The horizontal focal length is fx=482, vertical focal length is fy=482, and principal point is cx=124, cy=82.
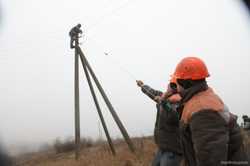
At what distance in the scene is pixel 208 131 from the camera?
3160 mm

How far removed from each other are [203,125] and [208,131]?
6cm

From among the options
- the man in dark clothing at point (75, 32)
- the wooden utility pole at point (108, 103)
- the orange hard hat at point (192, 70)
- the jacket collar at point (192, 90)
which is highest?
Answer: the man in dark clothing at point (75, 32)

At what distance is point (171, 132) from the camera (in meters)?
6.18

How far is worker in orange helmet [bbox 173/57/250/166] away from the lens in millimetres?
3166

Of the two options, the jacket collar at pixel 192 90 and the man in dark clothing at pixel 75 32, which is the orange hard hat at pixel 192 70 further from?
the man in dark clothing at pixel 75 32

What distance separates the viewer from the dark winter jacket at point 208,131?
10.4 feet

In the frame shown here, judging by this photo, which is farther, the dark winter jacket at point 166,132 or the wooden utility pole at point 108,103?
the wooden utility pole at point 108,103

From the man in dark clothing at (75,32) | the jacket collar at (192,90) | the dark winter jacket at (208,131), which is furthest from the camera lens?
the man in dark clothing at (75,32)

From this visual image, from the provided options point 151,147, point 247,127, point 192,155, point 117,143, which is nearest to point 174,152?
point 192,155

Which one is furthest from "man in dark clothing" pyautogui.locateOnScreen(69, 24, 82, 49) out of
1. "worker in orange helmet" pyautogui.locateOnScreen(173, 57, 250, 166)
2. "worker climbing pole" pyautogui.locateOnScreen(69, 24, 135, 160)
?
"worker in orange helmet" pyautogui.locateOnScreen(173, 57, 250, 166)

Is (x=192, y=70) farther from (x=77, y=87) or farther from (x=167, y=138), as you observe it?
(x=77, y=87)

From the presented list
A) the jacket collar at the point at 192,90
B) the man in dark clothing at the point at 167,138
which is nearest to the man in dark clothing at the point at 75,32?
the man in dark clothing at the point at 167,138

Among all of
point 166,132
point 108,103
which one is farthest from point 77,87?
point 166,132

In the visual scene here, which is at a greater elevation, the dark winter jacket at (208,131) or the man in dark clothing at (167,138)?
the dark winter jacket at (208,131)
